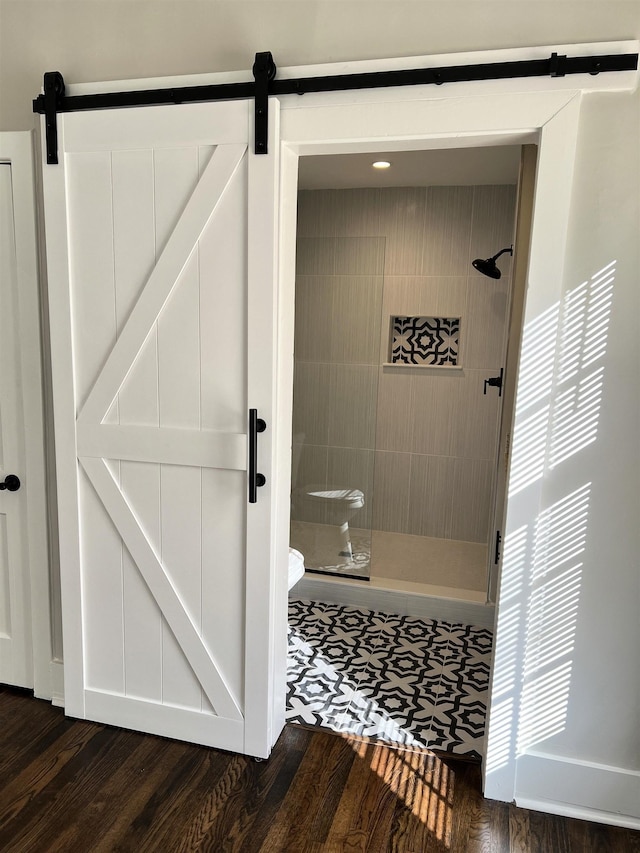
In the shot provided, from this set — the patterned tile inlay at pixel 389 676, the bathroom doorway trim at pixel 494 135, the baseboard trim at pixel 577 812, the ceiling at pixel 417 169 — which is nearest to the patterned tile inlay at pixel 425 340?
the ceiling at pixel 417 169

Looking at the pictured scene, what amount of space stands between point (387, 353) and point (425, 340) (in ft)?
0.93

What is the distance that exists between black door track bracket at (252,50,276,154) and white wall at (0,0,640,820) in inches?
2.9

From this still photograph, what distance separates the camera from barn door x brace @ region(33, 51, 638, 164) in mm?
1783

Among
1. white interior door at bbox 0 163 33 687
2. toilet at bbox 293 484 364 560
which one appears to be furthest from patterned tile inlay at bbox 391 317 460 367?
white interior door at bbox 0 163 33 687

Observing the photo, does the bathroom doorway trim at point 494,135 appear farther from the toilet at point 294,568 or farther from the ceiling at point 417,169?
the ceiling at point 417,169

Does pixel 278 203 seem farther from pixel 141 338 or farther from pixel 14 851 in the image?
pixel 14 851

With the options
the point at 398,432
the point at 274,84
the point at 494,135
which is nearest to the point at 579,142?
the point at 494,135

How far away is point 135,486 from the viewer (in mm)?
2314

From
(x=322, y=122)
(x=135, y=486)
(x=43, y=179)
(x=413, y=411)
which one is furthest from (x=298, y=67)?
(x=413, y=411)

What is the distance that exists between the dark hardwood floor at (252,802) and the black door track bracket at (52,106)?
6.91 feet

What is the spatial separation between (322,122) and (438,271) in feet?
8.13

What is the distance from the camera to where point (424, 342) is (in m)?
4.44

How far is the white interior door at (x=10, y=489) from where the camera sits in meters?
Result: 2.43

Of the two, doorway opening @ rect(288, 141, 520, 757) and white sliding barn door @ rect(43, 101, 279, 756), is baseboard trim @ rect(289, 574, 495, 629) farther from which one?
white sliding barn door @ rect(43, 101, 279, 756)
